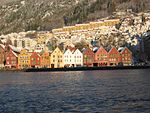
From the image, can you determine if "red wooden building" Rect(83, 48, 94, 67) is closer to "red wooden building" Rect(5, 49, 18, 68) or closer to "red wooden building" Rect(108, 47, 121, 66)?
"red wooden building" Rect(108, 47, 121, 66)

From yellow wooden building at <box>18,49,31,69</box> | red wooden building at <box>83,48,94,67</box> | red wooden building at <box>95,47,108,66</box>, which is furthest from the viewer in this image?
yellow wooden building at <box>18,49,31,69</box>

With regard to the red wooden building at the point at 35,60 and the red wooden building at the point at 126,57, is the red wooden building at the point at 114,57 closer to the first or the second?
the red wooden building at the point at 126,57

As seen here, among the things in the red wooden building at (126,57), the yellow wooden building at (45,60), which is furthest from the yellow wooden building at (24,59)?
the red wooden building at (126,57)

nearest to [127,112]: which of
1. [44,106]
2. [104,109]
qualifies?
[104,109]

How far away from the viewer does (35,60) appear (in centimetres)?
17162

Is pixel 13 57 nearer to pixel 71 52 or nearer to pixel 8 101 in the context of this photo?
pixel 71 52

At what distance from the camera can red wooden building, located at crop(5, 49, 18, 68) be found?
174375mm

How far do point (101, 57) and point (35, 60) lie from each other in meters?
25.6

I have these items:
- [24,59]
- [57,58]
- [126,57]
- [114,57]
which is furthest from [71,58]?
[126,57]

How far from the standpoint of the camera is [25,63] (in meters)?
172

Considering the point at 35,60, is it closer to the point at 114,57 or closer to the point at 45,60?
the point at 45,60

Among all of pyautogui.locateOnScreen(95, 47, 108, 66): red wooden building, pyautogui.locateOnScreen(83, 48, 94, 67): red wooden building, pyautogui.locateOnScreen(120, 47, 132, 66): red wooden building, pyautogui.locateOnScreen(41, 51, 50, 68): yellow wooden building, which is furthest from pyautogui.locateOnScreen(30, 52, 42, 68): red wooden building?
pyautogui.locateOnScreen(120, 47, 132, 66): red wooden building

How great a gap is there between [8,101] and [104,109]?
12.8 meters

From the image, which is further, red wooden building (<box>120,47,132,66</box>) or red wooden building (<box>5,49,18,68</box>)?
red wooden building (<box>5,49,18,68</box>)
